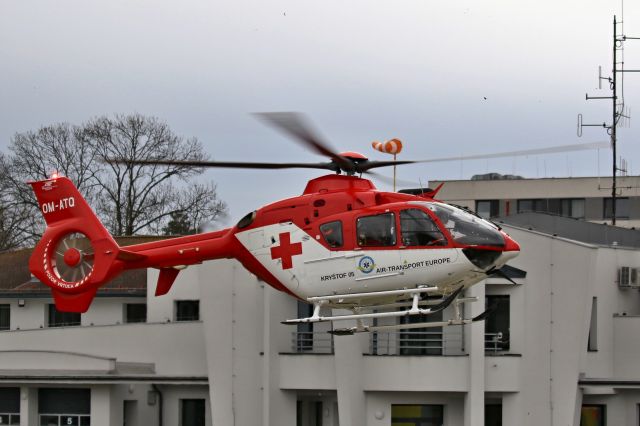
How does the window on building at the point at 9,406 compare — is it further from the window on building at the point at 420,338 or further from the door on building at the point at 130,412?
the window on building at the point at 420,338

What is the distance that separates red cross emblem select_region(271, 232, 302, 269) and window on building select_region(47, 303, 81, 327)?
18463 millimetres

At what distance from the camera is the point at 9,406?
43.8 m

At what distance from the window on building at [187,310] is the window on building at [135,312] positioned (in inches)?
103

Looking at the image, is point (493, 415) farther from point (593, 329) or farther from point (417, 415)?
point (593, 329)

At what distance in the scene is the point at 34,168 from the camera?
232ft

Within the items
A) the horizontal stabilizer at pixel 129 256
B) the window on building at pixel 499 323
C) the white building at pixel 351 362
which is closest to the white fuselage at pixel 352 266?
the horizontal stabilizer at pixel 129 256

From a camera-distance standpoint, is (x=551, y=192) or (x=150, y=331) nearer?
(x=150, y=331)

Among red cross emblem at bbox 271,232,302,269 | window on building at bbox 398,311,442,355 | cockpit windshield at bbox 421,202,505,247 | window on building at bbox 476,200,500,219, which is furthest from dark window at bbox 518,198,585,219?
cockpit windshield at bbox 421,202,505,247

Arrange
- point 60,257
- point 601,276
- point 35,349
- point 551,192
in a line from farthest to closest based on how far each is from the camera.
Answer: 1. point 551,192
2. point 35,349
3. point 601,276
4. point 60,257

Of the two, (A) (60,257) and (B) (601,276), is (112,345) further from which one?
(B) (601,276)

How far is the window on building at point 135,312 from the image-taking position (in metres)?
47.9

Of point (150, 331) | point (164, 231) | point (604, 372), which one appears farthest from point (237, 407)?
point (164, 231)

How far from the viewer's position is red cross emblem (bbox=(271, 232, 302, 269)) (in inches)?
1232

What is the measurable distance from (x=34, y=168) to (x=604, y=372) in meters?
37.9
